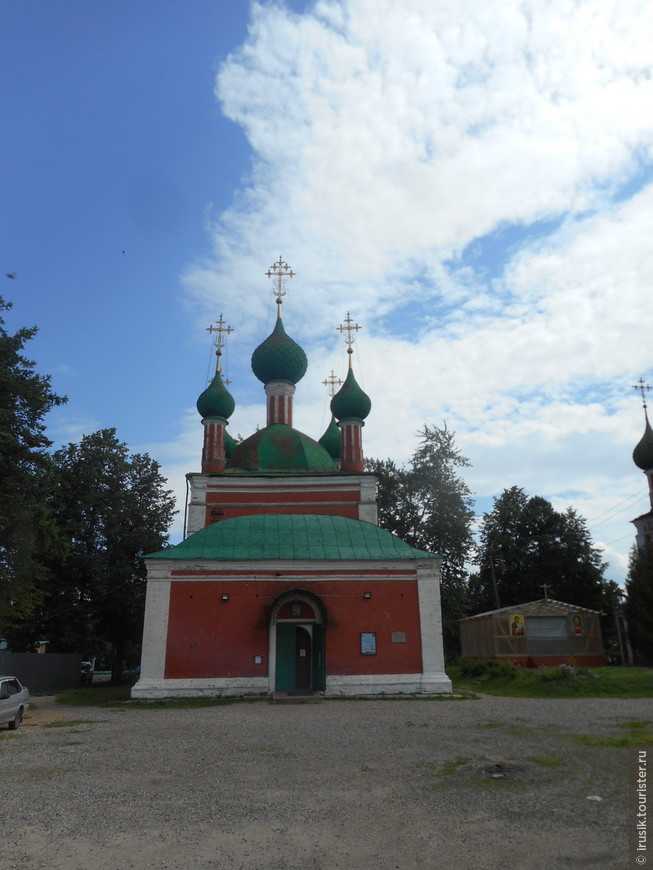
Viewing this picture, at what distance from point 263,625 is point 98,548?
13514 mm

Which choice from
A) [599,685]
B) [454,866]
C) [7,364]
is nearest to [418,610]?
[599,685]

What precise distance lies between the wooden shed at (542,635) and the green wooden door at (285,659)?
10.5 metres

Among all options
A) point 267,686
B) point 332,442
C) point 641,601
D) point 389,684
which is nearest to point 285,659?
point 267,686

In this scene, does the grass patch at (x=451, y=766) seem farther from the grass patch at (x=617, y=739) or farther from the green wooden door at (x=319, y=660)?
the green wooden door at (x=319, y=660)

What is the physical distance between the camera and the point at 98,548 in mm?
29234

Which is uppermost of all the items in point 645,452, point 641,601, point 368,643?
point 645,452

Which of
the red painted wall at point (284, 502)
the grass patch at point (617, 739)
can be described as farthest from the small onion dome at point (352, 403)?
the grass patch at point (617, 739)

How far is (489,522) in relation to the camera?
45.4 metres

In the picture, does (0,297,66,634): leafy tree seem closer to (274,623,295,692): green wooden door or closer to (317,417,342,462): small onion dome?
(274,623,295,692): green wooden door

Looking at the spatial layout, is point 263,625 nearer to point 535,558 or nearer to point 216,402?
point 216,402

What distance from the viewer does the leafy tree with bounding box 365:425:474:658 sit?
32.4 m

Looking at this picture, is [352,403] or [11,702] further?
[352,403]

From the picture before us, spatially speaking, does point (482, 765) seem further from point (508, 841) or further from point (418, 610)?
point (418, 610)

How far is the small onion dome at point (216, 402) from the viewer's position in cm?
2783
